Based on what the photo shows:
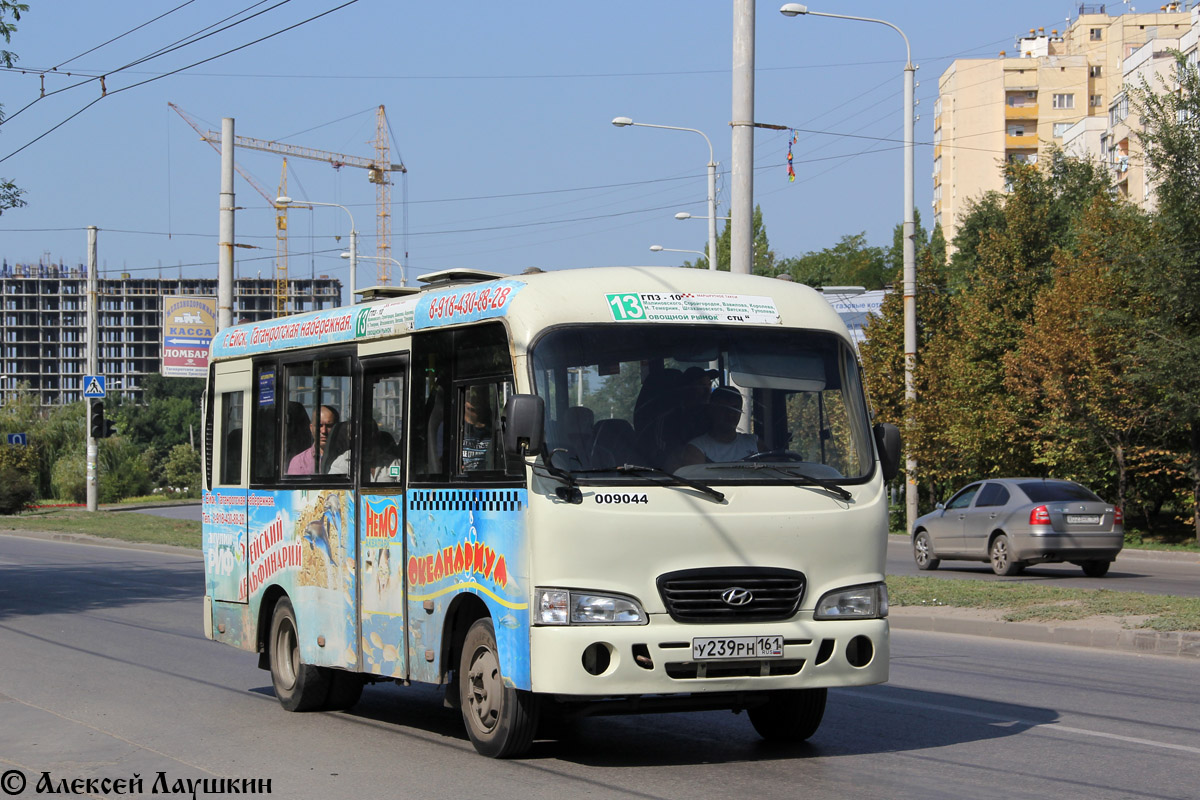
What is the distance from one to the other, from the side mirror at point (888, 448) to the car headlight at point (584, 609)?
A: 1.79m

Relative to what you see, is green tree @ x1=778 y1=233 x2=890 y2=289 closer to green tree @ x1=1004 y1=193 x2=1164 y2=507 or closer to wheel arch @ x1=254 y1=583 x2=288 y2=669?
green tree @ x1=1004 y1=193 x2=1164 y2=507

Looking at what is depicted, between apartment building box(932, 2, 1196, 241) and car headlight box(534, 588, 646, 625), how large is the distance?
348 feet

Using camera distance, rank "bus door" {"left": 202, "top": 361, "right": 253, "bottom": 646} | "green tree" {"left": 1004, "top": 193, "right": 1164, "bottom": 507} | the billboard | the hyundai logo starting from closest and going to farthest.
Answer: the hyundai logo
"bus door" {"left": 202, "top": 361, "right": 253, "bottom": 646}
the billboard
"green tree" {"left": 1004, "top": 193, "right": 1164, "bottom": 507}

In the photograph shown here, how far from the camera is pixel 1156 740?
880 centimetres

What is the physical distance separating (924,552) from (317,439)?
17303 mm

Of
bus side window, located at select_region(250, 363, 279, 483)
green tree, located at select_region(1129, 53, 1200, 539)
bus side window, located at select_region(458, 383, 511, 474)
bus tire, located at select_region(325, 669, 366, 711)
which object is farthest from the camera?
green tree, located at select_region(1129, 53, 1200, 539)

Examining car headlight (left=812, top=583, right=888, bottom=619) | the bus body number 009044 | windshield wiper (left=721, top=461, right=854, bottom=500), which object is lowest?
car headlight (left=812, top=583, right=888, bottom=619)

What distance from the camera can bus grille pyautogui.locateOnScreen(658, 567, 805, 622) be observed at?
7.88m

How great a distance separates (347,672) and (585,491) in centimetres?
345

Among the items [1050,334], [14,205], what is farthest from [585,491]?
[1050,334]

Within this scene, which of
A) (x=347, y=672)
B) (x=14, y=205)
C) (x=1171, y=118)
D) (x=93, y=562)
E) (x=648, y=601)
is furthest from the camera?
(x=1171, y=118)

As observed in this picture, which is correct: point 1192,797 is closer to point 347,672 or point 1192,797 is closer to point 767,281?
point 767,281

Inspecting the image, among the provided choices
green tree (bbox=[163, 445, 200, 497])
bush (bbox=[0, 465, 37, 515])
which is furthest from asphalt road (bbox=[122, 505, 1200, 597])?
green tree (bbox=[163, 445, 200, 497])

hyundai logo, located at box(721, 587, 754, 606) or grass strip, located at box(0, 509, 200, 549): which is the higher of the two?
hyundai logo, located at box(721, 587, 754, 606)
